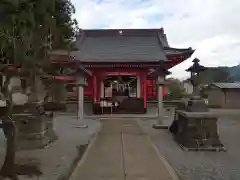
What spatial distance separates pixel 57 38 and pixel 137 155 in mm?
3401

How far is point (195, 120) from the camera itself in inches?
378

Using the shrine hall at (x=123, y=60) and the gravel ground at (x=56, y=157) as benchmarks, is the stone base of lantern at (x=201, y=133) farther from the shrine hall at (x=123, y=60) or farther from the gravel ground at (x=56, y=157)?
the shrine hall at (x=123, y=60)

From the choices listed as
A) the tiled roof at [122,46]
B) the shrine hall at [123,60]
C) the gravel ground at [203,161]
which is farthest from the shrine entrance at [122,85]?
the gravel ground at [203,161]

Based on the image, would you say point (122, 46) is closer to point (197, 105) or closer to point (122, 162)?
point (197, 105)

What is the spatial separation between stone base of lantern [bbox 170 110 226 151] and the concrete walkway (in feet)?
3.65

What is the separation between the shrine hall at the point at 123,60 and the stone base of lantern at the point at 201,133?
9.21 meters

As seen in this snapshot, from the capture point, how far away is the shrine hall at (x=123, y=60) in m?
21.8

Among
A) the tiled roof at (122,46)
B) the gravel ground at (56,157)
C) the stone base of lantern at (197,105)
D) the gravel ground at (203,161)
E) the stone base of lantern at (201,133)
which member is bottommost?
the gravel ground at (203,161)

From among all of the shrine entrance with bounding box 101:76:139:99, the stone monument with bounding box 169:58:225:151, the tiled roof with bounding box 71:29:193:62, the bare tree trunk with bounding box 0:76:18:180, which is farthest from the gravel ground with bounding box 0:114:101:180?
the shrine entrance with bounding box 101:76:139:99

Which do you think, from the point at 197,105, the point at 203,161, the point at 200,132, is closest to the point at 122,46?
the point at 197,105

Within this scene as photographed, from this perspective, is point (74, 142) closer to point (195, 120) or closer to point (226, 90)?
point (195, 120)

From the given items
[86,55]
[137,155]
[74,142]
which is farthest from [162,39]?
[137,155]

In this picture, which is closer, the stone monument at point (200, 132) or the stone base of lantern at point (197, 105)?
the stone monument at point (200, 132)

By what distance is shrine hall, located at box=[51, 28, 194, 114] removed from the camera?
2184 cm
